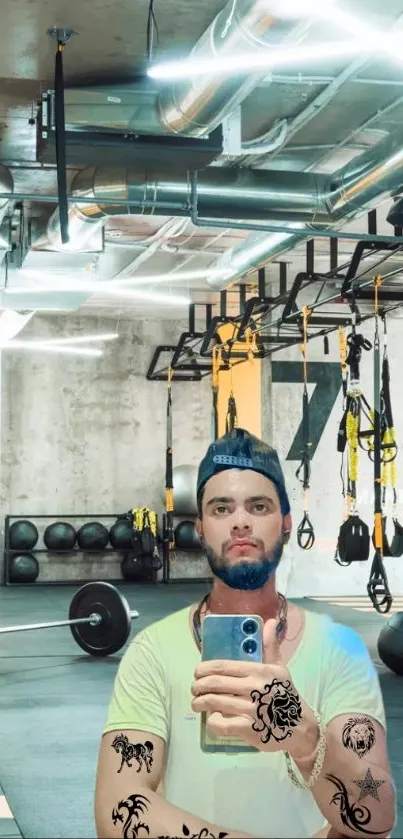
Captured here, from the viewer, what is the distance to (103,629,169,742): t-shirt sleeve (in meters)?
0.88

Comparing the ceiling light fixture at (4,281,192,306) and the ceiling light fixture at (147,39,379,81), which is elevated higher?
the ceiling light fixture at (147,39,379,81)

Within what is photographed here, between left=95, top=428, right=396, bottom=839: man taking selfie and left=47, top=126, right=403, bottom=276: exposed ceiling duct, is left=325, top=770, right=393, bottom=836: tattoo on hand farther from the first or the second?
left=47, top=126, right=403, bottom=276: exposed ceiling duct

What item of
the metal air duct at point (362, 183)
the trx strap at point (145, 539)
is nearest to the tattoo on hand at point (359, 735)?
the metal air duct at point (362, 183)

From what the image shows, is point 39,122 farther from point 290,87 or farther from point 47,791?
point 47,791

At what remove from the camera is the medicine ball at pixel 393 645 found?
17.9 ft

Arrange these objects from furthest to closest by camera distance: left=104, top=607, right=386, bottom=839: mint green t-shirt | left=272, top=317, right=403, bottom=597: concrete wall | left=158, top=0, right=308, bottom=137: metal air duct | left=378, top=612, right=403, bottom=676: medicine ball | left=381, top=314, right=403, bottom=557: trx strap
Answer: left=272, top=317, right=403, bottom=597: concrete wall < left=381, top=314, right=403, bottom=557: trx strap < left=378, top=612, right=403, bottom=676: medicine ball < left=158, top=0, right=308, bottom=137: metal air duct < left=104, top=607, right=386, bottom=839: mint green t-shirt

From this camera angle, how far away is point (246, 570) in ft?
2.59

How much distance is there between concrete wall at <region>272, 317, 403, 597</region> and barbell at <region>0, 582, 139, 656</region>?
3.73 meters

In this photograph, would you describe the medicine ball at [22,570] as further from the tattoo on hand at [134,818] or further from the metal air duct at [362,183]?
the tattoo on hand at [134,818]

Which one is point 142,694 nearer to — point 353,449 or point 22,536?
point 353,449

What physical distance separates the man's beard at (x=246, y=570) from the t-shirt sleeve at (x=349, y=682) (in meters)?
0.11

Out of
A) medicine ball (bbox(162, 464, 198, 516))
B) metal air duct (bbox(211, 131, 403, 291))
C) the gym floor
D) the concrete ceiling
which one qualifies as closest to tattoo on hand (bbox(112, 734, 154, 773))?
the gym floor

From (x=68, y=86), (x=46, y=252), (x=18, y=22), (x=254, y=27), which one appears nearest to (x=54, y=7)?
(x=18, y=22)

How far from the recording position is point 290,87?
14.8 ft
